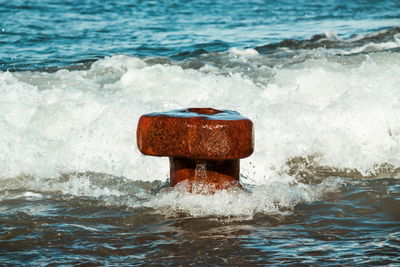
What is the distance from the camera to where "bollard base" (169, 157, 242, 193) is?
17.3 feet

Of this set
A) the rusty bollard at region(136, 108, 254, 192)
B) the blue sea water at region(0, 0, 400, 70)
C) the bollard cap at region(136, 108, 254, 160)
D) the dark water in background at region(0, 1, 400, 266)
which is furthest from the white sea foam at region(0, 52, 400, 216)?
the blue sea water at region(0, 0, 400, 70)

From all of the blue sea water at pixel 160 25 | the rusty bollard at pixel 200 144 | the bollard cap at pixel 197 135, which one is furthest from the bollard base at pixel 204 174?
the blue sea water at pixel 160 25

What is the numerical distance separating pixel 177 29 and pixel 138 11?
140 inches

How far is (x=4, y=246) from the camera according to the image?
4703 mm

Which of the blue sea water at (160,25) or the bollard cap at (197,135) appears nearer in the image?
the bollard cap at (197,135)

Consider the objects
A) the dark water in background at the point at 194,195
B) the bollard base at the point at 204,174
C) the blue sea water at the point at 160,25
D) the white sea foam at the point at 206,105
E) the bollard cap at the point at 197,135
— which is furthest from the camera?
the blue sea water at the point at 160,25

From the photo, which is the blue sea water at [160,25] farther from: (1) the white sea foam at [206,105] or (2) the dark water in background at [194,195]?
(1) the white sea foam at [206,105]

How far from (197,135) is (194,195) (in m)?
0.51

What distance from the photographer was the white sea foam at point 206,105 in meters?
6.72

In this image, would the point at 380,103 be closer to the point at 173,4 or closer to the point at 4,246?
the point at 4,246

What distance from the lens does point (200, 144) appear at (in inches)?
197

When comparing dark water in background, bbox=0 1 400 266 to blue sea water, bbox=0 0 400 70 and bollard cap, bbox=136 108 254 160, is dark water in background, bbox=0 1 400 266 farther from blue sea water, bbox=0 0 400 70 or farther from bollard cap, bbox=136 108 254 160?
bollard cap, bbox=136 108 254 160

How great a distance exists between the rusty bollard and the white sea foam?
0.14 m

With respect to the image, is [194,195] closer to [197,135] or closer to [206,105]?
[197,135]
